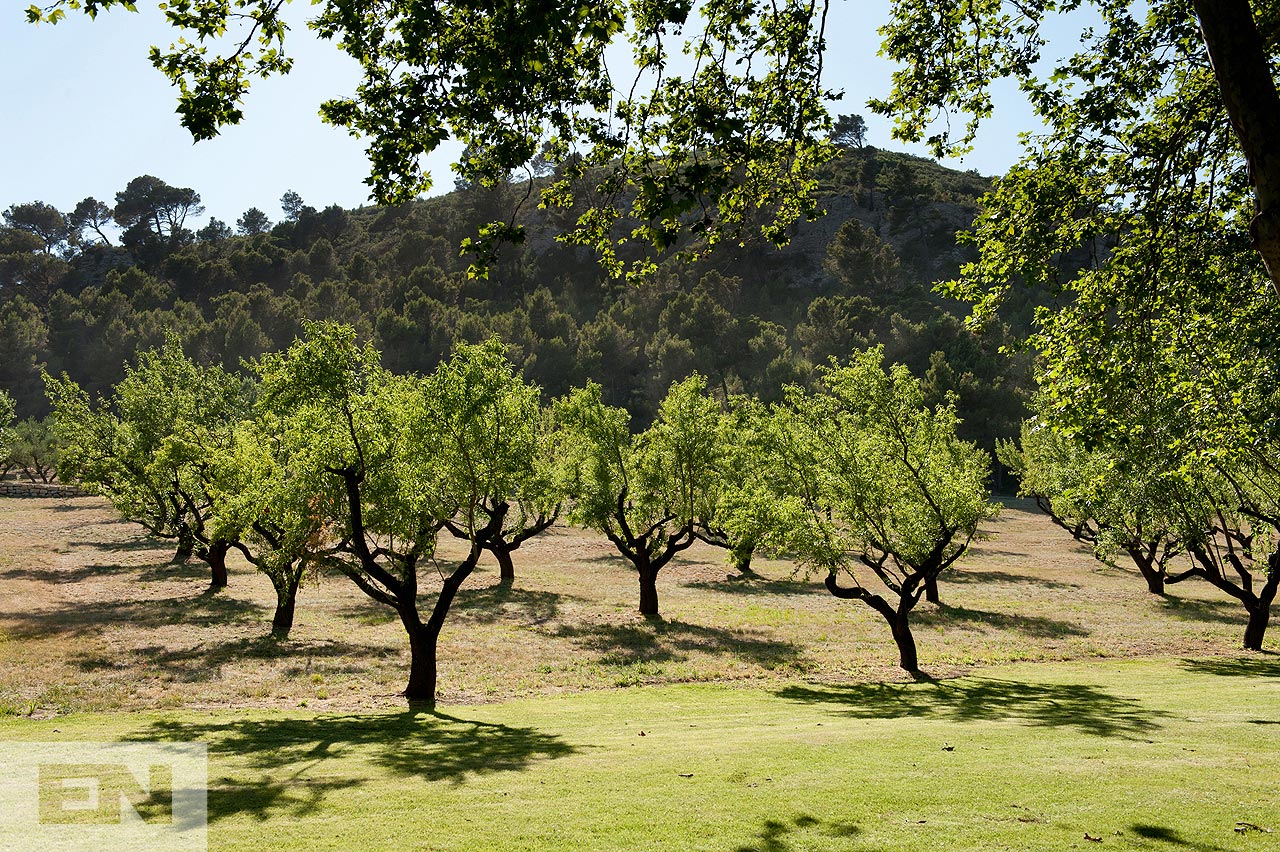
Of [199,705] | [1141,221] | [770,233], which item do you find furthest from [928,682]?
[199,705]

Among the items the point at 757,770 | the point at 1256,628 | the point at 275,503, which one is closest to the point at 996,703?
Result: the point at 757,770

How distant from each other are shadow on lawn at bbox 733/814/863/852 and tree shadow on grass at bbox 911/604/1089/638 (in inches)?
1097

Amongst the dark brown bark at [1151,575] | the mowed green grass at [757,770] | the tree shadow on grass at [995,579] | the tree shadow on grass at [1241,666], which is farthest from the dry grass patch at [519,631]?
the mowed green grass at [757,770]

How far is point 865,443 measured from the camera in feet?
87.5

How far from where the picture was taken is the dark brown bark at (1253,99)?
269 inches

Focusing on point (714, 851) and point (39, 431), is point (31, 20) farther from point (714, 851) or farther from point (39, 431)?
point (39, 431)

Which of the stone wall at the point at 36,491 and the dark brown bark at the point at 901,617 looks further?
the stone wall at the point at 36,491

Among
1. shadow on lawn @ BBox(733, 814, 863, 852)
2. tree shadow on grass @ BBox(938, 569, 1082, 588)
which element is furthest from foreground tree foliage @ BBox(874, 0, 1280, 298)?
tree shadow on grass @ BBox(938, 569, 1082, 588)

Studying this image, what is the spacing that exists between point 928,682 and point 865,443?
7577 mm

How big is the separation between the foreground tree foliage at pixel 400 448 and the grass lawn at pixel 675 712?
324 centimetres

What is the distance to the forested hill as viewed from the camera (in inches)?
4397

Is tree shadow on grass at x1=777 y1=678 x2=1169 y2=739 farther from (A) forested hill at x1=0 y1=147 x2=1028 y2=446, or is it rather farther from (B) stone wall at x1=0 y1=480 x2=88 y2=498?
(B) stone wall at x1=0 y1=480 x2=88 y2=498

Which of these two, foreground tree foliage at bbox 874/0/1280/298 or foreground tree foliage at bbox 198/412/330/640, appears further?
foreground tree foliage at bbox 198/412/330/640

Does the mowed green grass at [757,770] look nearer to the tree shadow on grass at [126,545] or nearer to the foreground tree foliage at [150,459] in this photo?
the foreground tree foliage at [150,459]
